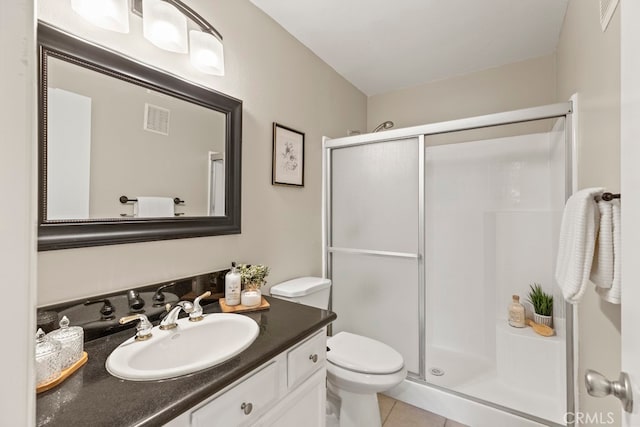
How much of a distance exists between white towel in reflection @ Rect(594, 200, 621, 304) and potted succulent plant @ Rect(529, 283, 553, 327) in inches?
57.2

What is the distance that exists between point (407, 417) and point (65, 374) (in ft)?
6.07

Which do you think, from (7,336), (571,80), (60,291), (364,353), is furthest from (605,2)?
(60,291)

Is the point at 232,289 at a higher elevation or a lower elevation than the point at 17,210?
lower

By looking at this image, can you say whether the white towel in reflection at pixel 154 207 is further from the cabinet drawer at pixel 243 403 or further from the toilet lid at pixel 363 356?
the toilet lid at pixel 363 356

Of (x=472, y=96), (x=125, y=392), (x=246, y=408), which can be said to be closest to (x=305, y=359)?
(x=246, y=408)

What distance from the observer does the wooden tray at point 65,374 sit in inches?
28.3

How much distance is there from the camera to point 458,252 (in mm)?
2430

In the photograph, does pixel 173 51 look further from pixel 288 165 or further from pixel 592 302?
pixel 592 302

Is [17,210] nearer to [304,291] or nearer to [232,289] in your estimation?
[232,289]

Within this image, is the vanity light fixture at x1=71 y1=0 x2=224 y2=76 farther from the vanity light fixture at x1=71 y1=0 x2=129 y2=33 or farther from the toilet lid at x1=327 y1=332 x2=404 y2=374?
the toilet lid at x1=327 y1=332 x2=404 y2=374

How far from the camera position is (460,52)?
210 centimetres

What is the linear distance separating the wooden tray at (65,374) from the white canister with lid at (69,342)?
0.04 ft

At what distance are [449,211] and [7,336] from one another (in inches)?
103

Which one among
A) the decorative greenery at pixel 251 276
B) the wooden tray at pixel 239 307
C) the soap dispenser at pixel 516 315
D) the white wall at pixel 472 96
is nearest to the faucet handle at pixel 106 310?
the wooden tray at pixel 239 307
